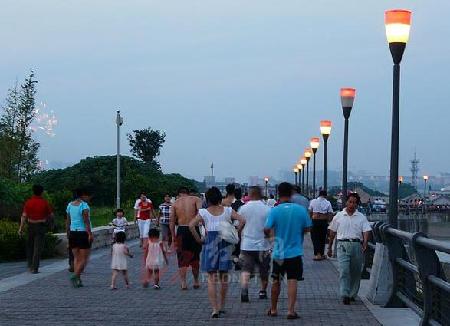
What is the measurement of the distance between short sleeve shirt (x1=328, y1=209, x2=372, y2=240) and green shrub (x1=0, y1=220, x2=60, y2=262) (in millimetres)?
Result: 9754

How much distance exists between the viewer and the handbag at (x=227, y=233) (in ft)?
41.6

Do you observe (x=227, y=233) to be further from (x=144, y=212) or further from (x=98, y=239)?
(x=98, y=239)

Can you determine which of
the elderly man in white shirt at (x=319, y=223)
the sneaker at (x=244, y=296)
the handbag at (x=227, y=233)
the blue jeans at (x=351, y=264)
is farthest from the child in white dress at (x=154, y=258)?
the elderly man in white shirt at (x=319, y=223)

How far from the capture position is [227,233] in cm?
1272

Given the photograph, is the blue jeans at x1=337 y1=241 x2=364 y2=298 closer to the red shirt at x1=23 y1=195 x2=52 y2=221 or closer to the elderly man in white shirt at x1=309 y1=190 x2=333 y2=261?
the red shirt at x1=23 y1=195 x2=52 y2=221

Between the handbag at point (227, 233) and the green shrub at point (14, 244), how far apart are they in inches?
379

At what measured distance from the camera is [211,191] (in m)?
13.2

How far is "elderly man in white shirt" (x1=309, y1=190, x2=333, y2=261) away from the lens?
22.2 meters

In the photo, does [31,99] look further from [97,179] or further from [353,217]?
[353,217]

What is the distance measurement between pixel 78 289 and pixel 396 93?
19.3ft

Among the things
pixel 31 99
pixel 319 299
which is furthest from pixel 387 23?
pixel 31 99

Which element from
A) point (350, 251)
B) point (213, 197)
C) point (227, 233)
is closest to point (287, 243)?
point (227, 233)

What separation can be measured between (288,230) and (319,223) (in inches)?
408

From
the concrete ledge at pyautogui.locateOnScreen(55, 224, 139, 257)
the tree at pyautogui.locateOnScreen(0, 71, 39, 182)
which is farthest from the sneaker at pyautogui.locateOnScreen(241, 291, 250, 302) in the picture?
the tree at pyautogui.locateOnScreen(0, 71, 39, 182)
